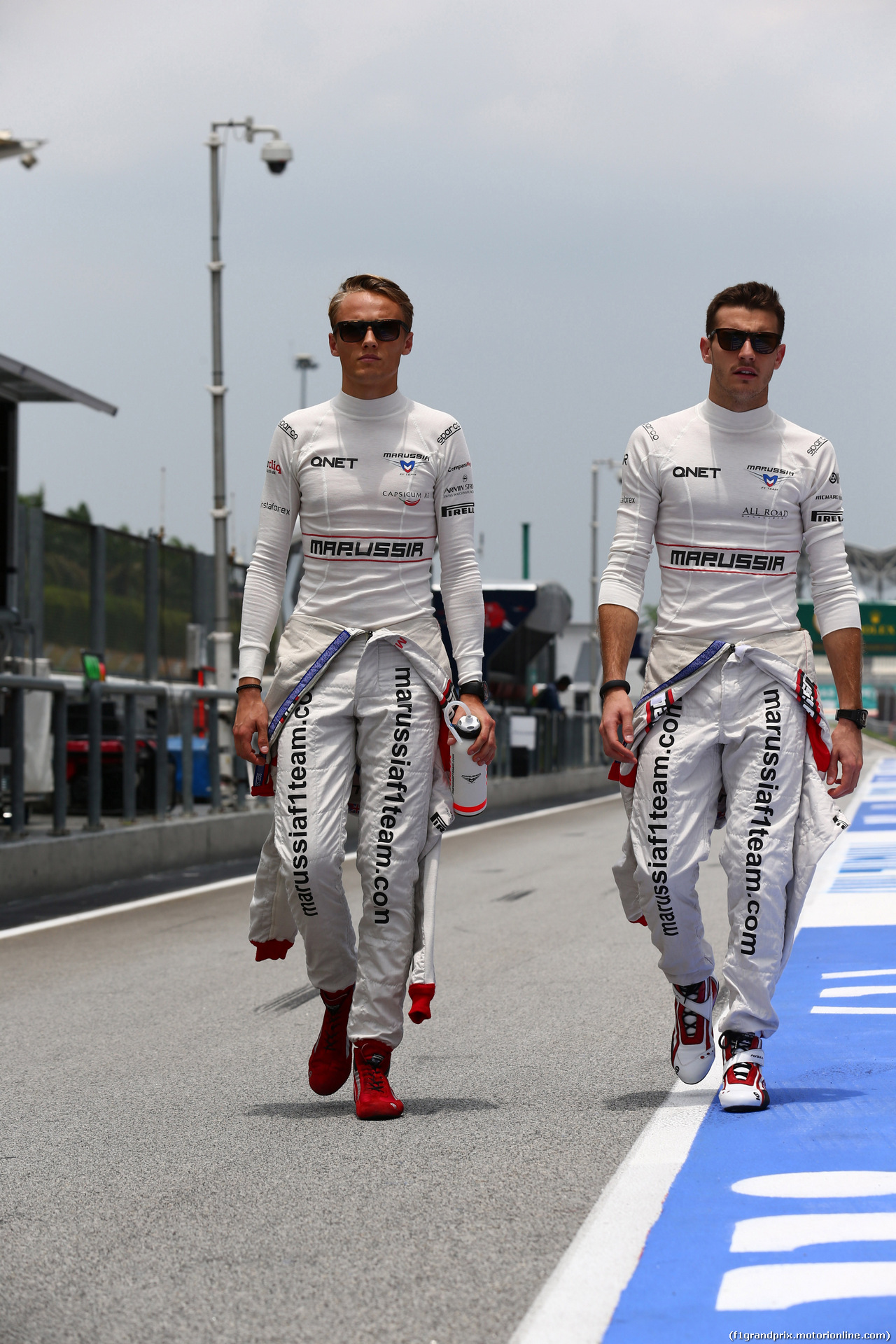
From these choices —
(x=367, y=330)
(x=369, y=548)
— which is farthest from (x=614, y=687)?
(x=367, y=330)

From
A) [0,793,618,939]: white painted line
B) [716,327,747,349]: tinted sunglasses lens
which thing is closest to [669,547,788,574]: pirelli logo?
[716,327,747,349]: tinted sunglasses lens

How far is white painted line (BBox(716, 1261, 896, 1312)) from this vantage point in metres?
3.21

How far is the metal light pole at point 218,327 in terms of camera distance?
2476 centimetres

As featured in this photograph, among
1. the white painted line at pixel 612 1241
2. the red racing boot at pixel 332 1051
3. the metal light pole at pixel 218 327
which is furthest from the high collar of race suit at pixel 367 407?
the metal light pole at pixel 218 327

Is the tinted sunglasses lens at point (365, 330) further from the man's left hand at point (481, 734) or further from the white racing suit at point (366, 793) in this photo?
the man's left hand at point (481, 734)

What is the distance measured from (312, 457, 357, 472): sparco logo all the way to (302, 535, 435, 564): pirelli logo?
7.5 inches

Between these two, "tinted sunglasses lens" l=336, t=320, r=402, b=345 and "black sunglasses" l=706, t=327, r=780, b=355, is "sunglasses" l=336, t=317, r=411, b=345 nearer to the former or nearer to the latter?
"tinted sunglasses lens" l=336, t=320, r=402, b=345

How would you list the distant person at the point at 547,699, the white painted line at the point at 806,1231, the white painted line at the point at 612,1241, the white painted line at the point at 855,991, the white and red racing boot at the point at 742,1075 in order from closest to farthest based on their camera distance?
the white painted line at the point at 612,1241
the white painted line at the point at 806,1231
the white and red racing boot at the point at 742,1075
the white painted line at the point at 855,991
the distant person at the point at 547,699

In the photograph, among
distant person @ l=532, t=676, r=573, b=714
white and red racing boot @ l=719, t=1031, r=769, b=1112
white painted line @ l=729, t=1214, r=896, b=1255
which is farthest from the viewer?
distant person @ l=532, t=676, r=573, b=714

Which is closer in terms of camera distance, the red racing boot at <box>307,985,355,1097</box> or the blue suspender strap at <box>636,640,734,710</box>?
the blue suspender strap at <box>636,640,734,710</box>

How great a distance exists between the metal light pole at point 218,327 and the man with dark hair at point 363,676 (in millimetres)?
19704

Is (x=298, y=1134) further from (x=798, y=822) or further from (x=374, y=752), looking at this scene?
(x=798, y=822)

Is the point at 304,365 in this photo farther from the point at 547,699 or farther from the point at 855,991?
the point at 855,991

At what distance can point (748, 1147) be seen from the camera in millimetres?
4348
